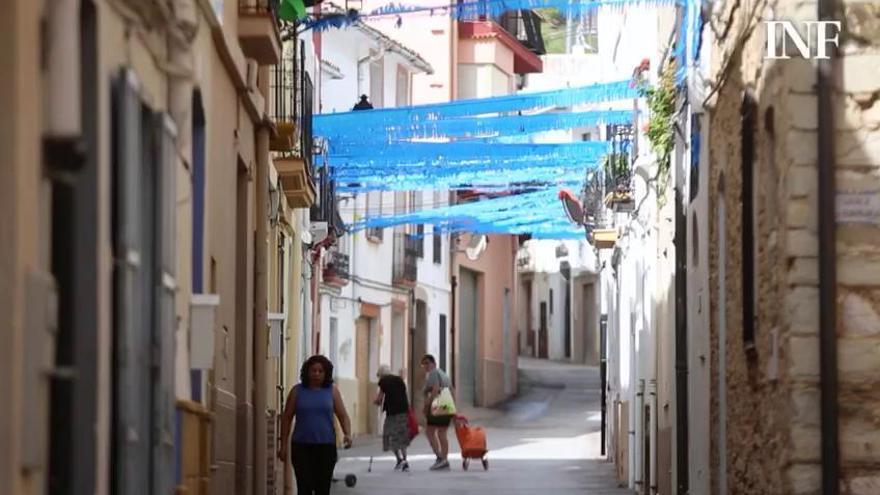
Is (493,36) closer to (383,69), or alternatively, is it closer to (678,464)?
(383,69)

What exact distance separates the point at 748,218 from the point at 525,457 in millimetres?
20199

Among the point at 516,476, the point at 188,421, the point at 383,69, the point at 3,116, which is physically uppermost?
the point at 383,69

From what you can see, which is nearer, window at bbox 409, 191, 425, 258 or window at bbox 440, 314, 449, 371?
window at bbox 409, 191, 425, 258

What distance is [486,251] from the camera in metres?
58.4

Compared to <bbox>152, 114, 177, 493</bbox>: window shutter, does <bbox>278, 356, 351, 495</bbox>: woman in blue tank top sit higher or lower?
lower

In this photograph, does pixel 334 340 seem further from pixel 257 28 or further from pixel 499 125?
pixel 257 28

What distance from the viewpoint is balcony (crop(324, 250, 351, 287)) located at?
4009cm

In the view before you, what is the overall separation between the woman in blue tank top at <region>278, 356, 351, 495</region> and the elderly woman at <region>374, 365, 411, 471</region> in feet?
39.2

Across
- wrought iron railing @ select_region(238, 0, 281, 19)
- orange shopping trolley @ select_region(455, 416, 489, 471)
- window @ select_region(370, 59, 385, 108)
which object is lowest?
orange shopping trolley @ select_region(455, 416, 489, 471)

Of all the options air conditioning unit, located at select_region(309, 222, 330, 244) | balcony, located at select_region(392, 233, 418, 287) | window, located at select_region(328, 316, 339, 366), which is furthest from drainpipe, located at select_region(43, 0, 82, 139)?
balcony, located at select_region(392, 233, 418, 287)

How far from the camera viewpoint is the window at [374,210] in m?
45.2

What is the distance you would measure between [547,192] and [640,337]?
311 inches

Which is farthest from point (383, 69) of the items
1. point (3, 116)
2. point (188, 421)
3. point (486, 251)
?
point (3, 116)

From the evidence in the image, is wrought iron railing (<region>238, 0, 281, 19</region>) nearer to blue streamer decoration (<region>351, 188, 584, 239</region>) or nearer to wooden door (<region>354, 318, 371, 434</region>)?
blue streamer decoration (<region>351, 188, 584, 239</region>)
